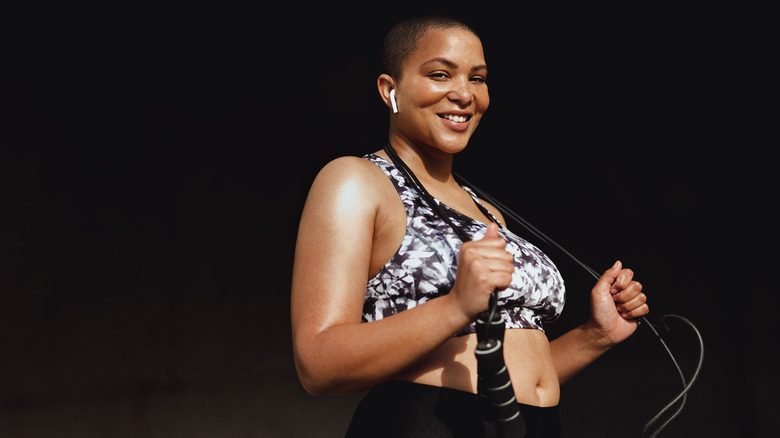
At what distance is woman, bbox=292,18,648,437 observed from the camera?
939 millimetres

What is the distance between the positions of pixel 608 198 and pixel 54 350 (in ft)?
8.51

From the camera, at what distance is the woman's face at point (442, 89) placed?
126 cm

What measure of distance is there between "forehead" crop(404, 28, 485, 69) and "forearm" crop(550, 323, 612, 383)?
1.83 feet

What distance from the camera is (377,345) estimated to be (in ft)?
3.08

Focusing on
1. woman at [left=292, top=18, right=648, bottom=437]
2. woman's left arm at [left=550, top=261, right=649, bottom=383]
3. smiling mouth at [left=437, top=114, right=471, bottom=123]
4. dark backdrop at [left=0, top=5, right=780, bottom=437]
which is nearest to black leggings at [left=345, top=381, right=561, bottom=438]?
woman at [left=292, top=18, right=648, bottom=437]

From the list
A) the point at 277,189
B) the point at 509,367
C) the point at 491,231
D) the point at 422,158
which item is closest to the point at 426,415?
the point at 509,367

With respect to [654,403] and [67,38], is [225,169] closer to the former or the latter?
[67,38]

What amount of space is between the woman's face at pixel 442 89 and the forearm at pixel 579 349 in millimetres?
447

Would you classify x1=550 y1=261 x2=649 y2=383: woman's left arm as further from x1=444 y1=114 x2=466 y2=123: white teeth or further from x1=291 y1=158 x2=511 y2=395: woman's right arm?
x1=291 y1=158 x2=511 y2=395: woman's right arm

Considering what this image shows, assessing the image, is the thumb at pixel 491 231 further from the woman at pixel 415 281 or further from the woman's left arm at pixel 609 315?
the woman's left arm at pixel 609 315

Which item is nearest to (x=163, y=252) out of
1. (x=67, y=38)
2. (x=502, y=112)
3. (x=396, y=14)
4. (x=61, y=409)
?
(x=61, y=409)

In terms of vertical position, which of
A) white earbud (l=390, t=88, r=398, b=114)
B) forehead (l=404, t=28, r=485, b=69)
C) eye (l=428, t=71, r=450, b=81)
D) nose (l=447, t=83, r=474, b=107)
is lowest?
white earbud (l=390, t=88, r=398, b=114)

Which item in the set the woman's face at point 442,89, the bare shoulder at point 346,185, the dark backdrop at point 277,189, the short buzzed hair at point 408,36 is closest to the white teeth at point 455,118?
the woman's face at point 442,89

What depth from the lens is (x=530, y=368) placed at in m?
1.11
